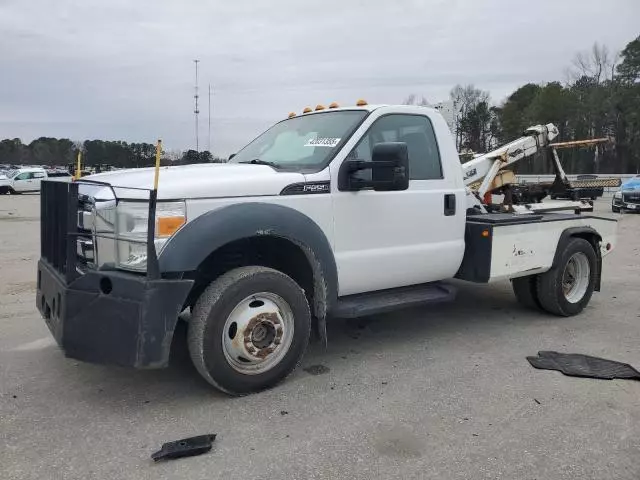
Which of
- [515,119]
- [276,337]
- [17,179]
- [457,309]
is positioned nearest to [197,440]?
[276,337]

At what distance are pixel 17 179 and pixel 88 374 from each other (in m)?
34.7

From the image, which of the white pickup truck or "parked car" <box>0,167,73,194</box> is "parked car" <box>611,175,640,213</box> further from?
"parked car" <box>0,167,73,194</box>

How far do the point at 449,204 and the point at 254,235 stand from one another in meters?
2.03

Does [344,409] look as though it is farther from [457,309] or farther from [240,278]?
[457,309]

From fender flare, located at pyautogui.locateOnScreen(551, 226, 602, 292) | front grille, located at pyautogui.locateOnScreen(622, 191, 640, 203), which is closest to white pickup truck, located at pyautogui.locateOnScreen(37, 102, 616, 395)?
fender flare, located at pyautogui.locateOnScreen(551, 226, 602, 292)

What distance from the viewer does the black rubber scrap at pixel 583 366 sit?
14.1 feet

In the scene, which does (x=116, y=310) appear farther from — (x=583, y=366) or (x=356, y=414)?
(x=583, y=366)

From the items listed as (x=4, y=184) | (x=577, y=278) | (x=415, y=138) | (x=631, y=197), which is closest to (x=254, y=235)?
(x=415, y=138)

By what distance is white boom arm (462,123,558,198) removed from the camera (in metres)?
6.53

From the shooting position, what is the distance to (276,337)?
12.9 feet

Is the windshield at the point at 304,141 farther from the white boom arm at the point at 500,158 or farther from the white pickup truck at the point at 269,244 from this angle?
the white boom arm at the point at 500,158

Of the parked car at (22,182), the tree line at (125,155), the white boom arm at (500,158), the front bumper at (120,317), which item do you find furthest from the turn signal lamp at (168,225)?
the parked car at (22,182)

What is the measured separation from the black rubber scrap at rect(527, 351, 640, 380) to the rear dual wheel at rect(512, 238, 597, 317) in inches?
47.5

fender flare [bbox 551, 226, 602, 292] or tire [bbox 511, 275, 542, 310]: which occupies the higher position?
fender flare [bbox 551, 226, 602, 292]
